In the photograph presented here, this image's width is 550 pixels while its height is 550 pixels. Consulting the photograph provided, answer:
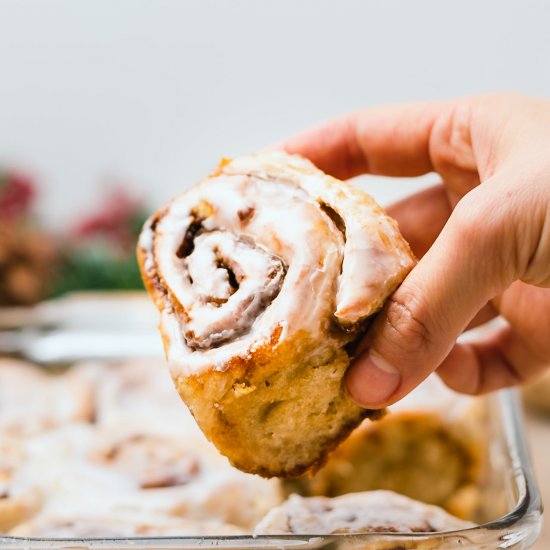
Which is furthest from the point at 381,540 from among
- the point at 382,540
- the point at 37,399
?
the point at 37,399

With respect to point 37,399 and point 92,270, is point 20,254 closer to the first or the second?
point 92,270

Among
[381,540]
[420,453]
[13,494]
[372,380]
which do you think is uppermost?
[372,380]

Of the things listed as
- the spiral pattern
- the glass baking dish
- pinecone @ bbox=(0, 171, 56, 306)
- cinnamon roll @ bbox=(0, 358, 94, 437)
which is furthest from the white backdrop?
the glass baking dish

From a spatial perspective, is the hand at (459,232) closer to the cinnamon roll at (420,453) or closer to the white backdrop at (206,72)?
the cinnamon roll at (420,453)

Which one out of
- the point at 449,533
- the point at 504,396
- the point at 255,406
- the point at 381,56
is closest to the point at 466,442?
the point at 504,396

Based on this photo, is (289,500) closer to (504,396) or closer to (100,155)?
(504,396)

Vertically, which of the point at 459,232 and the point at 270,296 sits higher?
the point at 459,232

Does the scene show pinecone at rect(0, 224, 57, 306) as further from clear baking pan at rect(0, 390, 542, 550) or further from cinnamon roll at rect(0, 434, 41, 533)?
clear baking pan at rect(0, 390, 542, 550)
